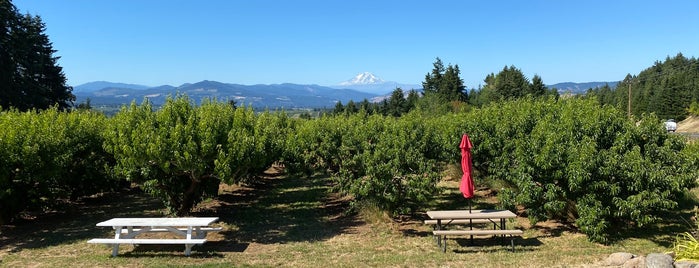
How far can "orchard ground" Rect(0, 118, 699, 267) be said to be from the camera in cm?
830

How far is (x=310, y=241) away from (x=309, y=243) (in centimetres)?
18

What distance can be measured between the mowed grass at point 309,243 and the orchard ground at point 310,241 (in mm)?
19

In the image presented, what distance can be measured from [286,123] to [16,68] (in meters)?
30.8

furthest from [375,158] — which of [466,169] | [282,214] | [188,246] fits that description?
[188,246]

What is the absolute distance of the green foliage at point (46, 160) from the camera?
10148mm

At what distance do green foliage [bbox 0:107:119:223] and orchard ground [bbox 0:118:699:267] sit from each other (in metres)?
0.70

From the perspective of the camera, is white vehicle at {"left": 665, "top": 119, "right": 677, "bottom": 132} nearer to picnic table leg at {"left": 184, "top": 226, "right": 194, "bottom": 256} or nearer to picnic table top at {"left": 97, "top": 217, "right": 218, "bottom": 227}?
picnic table top at {"left": 97, "top": 217, "right": 218, "bottom": 227}

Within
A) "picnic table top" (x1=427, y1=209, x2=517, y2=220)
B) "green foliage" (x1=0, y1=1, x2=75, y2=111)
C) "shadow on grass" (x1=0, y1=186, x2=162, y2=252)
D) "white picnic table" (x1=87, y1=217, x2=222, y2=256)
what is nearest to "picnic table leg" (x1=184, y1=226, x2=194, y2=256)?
"white picnic table" (x1=87, y1=217, x2=222, y2=256)

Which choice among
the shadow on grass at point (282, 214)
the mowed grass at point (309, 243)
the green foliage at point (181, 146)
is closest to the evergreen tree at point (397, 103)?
the shadow on grass at point (282, 214)

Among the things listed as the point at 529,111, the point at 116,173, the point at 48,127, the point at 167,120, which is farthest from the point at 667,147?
the point at 48,127

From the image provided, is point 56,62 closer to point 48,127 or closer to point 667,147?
point 48,127

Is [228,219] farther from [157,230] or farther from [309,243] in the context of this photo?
[309,243]

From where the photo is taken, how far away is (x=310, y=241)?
32.7 ft

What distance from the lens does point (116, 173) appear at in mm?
10367
